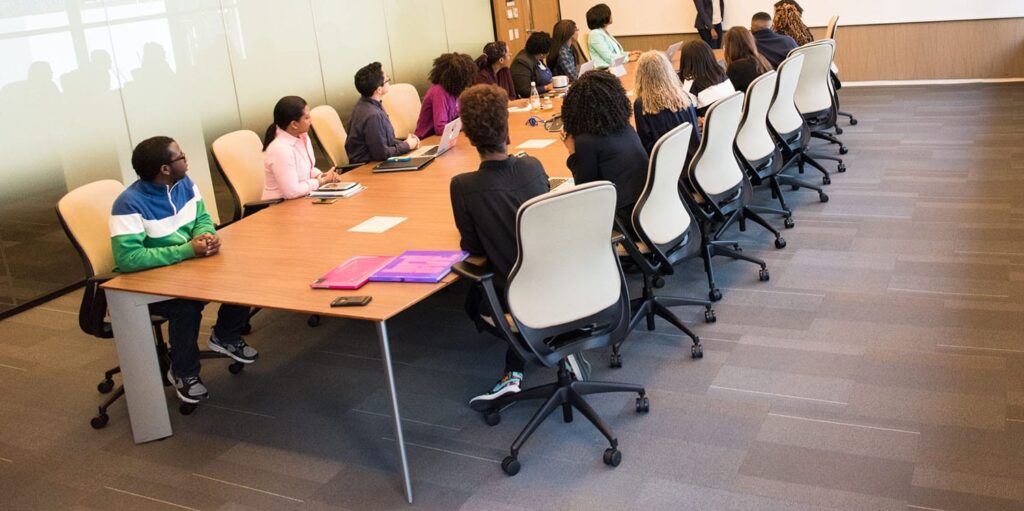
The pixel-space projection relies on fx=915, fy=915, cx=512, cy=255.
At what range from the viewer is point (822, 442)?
3.24 meters

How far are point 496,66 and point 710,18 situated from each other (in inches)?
170

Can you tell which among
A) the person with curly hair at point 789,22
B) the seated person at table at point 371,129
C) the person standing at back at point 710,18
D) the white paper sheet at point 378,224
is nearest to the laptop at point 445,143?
the seated person at table at point 371,129

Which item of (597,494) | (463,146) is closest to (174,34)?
(463,146)

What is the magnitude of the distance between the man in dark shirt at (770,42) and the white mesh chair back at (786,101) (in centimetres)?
133

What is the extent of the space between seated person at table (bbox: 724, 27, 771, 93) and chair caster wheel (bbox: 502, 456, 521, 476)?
357cm

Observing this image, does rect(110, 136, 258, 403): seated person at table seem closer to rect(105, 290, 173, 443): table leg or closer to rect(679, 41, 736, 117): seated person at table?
rect(105, 290, 173, 443): table leg

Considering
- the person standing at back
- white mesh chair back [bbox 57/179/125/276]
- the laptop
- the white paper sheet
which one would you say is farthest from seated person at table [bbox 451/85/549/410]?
the person standing at back

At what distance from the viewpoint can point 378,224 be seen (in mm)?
4129

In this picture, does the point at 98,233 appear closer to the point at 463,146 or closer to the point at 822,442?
the point at 463,146

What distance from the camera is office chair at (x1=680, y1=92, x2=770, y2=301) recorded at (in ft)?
14.3

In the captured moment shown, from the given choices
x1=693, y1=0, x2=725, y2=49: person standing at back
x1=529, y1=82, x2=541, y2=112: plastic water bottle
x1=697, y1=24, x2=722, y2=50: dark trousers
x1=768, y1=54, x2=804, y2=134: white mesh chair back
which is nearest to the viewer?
x1=768, y1=54, x2=804, y2=134: white mesh chair back

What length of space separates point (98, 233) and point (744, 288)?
314cm

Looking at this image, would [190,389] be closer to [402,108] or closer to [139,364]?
[139,364]

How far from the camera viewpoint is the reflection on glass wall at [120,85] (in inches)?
221
